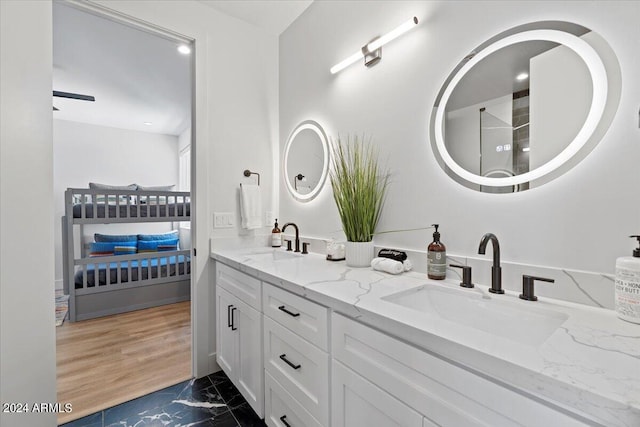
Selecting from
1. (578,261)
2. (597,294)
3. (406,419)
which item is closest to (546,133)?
(578,261)

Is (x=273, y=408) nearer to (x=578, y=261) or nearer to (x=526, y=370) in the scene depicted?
(x=526, y=370)

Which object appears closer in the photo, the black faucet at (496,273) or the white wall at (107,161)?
the black faucet at (496,273)

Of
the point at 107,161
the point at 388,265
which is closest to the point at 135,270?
the point at 107,161

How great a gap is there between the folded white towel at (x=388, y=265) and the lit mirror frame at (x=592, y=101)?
474 mm

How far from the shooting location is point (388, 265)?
1.33 metres

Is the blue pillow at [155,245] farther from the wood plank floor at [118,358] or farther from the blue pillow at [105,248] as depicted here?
the wood plank floor at [118,358]

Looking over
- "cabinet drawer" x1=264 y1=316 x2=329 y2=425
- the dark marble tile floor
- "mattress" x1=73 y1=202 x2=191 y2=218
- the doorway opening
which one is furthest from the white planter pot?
"mattress" x1=73 y1=202 x2=191 y2=218

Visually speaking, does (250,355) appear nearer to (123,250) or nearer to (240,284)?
(240,284)

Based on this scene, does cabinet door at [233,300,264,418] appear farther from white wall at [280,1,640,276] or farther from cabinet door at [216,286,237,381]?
white wall at [280,1,640,276]

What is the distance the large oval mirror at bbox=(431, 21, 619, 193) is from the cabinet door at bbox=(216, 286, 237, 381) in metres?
1.47

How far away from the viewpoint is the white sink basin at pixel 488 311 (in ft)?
2.80

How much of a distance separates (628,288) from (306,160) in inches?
68.6

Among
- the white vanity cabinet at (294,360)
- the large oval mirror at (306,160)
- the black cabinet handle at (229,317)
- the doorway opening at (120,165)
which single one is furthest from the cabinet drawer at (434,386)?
the doorway opening at (120,165)

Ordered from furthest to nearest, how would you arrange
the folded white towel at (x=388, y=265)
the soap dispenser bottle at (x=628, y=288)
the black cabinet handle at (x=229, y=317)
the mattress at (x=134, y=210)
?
the mattress at (x=134, y=210), the black cabinet handle at (x=229, y=317), the folded white towel at (x=388, y=265), the soap dispenser bottle at (x=628, y=288)
